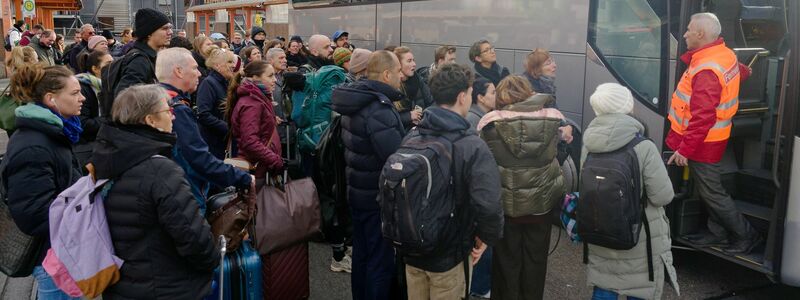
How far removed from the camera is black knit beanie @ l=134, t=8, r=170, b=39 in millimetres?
5492

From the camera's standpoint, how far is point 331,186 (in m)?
5.04

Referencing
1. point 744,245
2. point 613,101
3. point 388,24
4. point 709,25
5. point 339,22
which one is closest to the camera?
point 613,101

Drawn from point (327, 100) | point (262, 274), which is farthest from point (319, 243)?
point (262, 274)

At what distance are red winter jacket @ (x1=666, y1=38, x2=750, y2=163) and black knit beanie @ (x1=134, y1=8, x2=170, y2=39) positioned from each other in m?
4.16

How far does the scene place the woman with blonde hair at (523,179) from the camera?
13.6ft

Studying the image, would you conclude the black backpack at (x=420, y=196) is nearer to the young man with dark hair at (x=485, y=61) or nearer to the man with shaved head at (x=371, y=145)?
the man with shaved head at (x=371, y=145)

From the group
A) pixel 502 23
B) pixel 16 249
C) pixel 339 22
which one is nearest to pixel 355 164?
pixel 16 249

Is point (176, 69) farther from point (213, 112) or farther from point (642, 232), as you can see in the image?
point (642, 232)

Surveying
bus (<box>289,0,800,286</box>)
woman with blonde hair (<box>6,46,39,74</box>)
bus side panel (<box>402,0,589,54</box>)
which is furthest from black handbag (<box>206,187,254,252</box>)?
woman with blonde hair (<box>6,46,39,74</box>)

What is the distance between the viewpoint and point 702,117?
5125 mm

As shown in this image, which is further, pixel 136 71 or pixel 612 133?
pixel 136 71

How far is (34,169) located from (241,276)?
56.4 inches

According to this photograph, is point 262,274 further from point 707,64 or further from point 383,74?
point 707,64

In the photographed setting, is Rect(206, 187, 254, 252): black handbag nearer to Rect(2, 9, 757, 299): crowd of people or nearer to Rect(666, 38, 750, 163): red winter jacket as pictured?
Rect(2, 9, 757, 299): crowd of people
